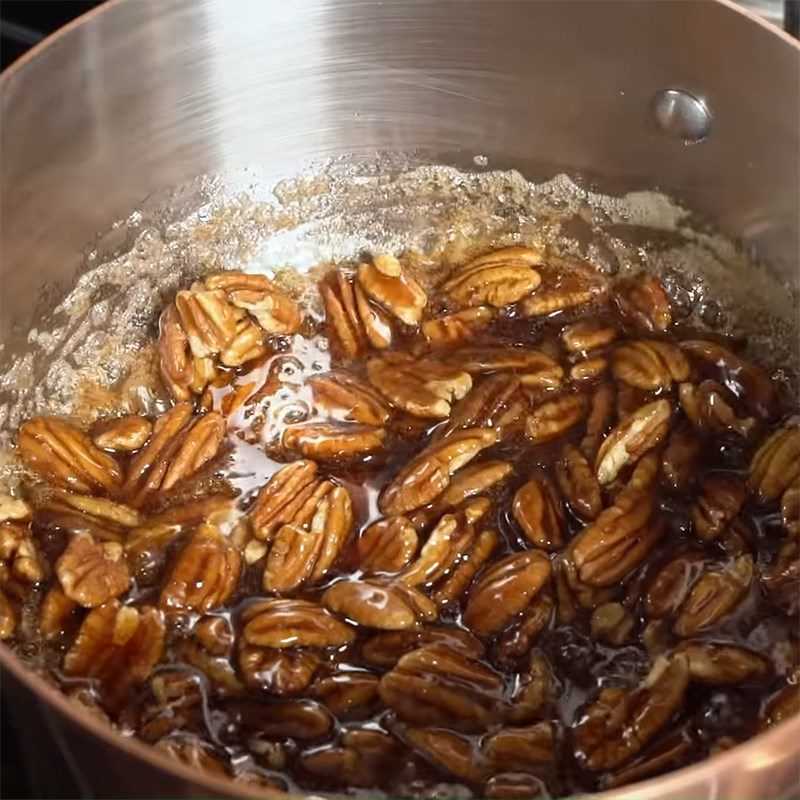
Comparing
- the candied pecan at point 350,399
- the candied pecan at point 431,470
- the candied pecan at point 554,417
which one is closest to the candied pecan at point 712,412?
the candied pecan at point 554,417

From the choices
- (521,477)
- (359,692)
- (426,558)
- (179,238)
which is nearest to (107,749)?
(359,692)

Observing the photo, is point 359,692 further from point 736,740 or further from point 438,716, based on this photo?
point 736,740

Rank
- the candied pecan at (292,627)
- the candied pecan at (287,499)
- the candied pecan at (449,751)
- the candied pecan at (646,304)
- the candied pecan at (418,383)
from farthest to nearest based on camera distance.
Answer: the candied pecan at (646,304), the candied pecan at (418,383), the candied pecan at (287,499), the candied pecan at (292,627), the candied pecan at (449,751)

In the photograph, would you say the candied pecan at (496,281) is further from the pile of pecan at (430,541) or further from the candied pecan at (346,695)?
the candied pecan at (346,695)

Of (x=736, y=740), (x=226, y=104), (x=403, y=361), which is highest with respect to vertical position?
(x=226, y=104)

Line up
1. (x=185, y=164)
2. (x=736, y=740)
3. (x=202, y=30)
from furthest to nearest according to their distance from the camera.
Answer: (x=185, y=164) → (x=202, y=30) → (x=736, y=740)

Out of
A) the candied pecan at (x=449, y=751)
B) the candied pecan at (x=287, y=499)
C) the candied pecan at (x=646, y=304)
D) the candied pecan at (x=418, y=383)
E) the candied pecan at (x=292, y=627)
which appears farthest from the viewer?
the candied pecan at (x=646, y=304)

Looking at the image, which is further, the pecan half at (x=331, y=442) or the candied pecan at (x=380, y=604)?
the pecan half at (x=331, y=442)
